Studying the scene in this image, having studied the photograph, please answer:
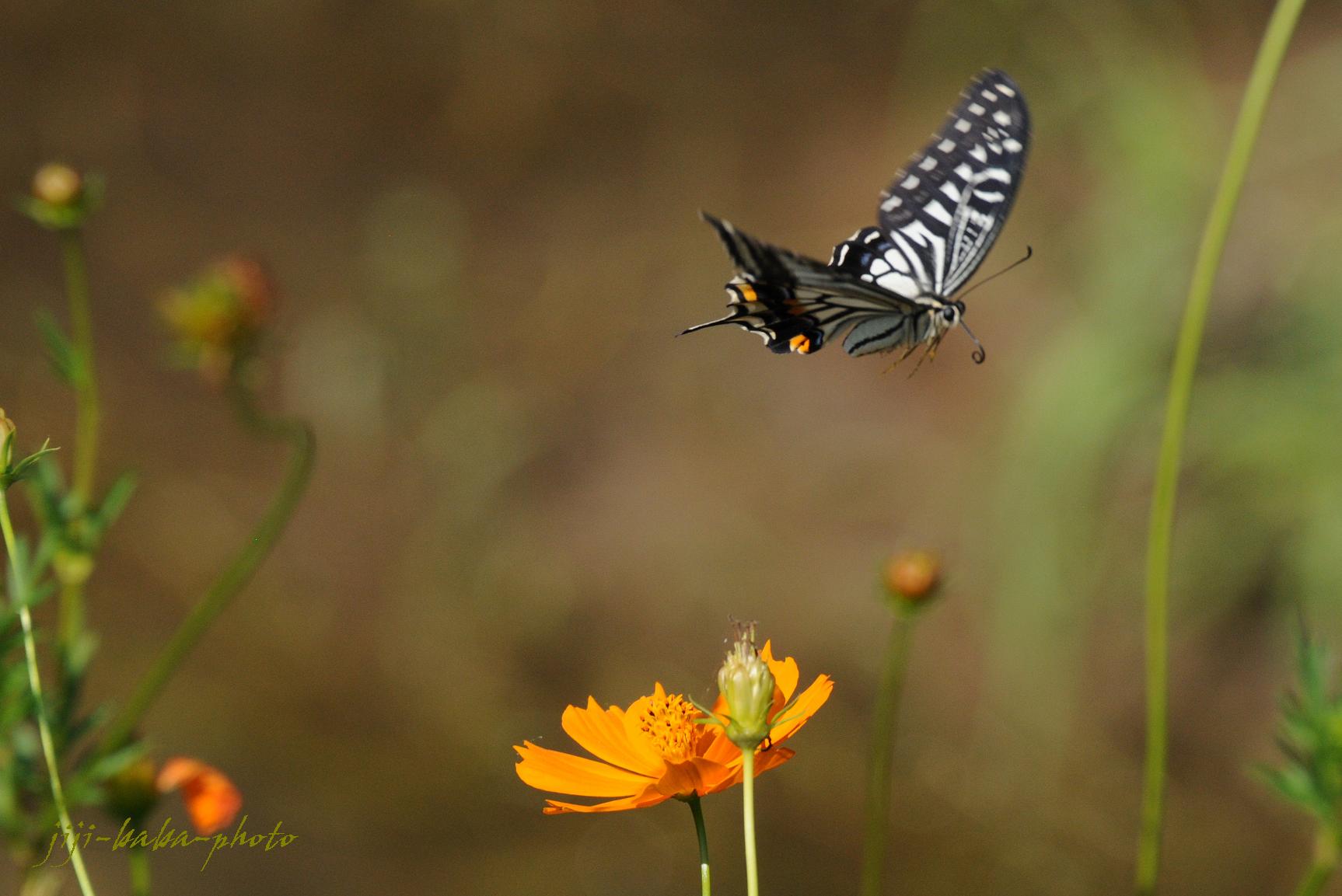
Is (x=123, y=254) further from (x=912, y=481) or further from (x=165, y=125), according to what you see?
(x=912, y=481)

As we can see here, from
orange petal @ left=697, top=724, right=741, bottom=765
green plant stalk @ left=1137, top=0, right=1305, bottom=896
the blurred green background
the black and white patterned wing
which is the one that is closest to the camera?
orange petal @ left=697, top=724, right=741, bottom=765

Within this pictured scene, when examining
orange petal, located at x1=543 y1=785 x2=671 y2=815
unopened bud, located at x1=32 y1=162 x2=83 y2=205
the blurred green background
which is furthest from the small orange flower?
the blurred green background

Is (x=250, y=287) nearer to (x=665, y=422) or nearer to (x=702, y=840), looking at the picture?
(x=702, y=840)

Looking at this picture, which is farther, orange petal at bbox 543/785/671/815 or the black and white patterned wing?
the black and white patterned wing

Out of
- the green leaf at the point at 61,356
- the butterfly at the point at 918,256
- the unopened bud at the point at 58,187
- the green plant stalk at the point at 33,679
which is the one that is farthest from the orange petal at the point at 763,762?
the unopened bud at the point at 58,187

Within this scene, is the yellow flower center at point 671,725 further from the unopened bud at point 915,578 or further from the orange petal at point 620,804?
the unopened bud at point 915,578

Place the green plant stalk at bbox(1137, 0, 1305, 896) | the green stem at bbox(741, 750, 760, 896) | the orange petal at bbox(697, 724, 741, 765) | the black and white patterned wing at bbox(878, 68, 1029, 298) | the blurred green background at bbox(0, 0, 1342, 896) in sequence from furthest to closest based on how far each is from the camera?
the blurred green background at bbox(0, 0, 1342, 896), the black and white patterned wing at bbox(878, 68, 1029, 298), the green plant stalk at bbox(1137, 0, 1305, 896), the orange petal at bbox(697, 724, 741, 765), the green stem at bbox(741, 750, 760, 896)

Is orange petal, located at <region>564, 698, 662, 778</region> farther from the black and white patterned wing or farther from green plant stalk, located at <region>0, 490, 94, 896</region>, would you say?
the black and white patterned wing
